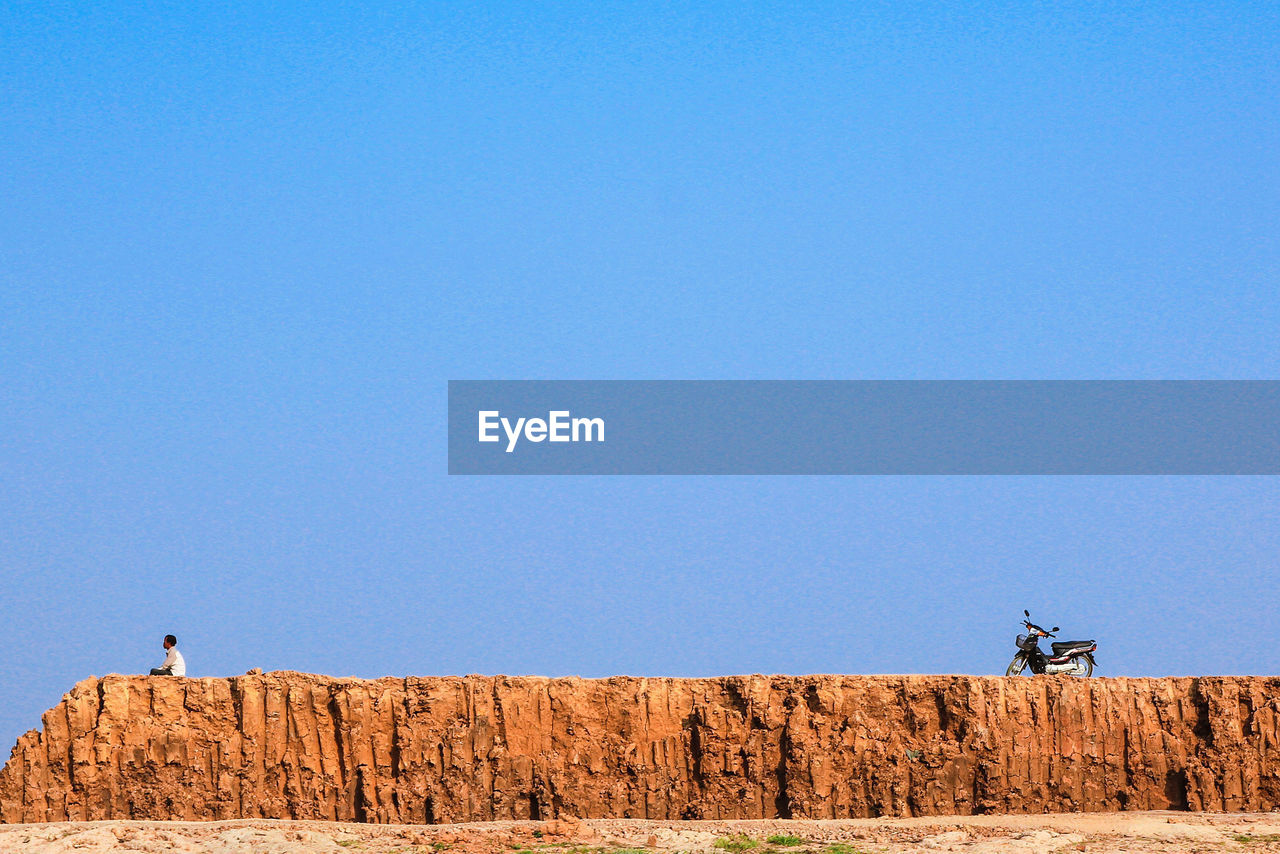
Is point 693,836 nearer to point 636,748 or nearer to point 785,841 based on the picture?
point 785,841

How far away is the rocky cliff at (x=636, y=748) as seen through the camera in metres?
25.3

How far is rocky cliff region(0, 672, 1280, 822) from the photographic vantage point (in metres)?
25.3

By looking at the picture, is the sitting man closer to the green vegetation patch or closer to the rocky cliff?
the rocky cliff

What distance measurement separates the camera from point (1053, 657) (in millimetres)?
27609

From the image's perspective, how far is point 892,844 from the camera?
23375 mm

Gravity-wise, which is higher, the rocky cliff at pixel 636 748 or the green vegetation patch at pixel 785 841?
the rocky cliff at pixel 636 748

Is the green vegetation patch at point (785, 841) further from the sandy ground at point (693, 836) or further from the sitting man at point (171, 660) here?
the sitting man at point (171, 660)

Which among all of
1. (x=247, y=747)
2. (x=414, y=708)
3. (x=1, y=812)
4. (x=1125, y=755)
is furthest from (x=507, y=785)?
(x=1125, y=755)

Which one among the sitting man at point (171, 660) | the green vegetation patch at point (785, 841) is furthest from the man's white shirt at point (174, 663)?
the green vegetation patch at point (785, 841)

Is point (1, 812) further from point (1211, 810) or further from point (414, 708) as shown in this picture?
point (1211, 810)

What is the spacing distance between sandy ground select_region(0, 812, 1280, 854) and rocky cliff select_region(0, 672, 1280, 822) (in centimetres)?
50

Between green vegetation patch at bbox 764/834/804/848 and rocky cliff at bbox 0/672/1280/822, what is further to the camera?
rocky cliff at bbox 0/672/1280/822

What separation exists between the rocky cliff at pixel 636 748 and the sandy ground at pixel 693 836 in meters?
0.50

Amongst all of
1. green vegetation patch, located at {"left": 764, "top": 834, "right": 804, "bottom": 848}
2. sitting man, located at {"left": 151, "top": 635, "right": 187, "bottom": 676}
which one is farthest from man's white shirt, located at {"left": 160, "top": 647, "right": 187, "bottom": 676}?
green vegetation patch, located at {"left": 764, "top": 834, "right": 804, "bottom": 848}
